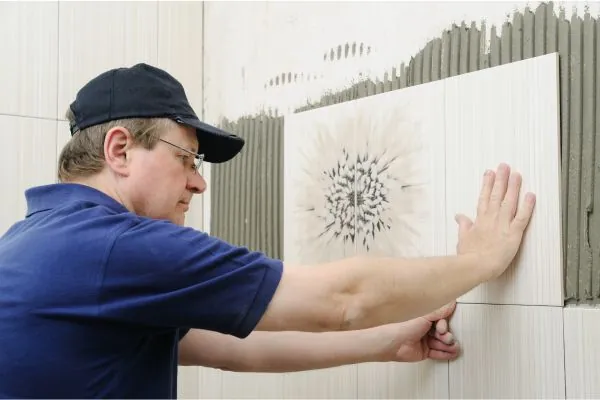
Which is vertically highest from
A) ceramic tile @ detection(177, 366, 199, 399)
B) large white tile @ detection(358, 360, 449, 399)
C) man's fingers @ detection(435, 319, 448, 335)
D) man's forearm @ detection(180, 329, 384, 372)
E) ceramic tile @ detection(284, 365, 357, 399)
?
man's fingers @ detection(435, 319, 448, 335)

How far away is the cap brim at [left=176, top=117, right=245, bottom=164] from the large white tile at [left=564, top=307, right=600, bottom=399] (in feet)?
2.20

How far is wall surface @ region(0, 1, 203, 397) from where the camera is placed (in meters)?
1.67

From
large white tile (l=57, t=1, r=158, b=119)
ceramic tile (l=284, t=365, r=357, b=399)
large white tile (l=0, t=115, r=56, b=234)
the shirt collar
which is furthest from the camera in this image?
large white tile (l=57, t=1, r=158, b=119)

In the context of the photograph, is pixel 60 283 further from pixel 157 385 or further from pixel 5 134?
pixel 5 134

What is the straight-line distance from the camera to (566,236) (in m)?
→ 1.13

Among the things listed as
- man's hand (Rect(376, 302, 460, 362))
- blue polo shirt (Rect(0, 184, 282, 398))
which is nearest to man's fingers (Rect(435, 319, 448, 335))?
man's hand (Rect(376, 302, 460, 362))

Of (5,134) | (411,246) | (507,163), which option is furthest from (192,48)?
(507,163)

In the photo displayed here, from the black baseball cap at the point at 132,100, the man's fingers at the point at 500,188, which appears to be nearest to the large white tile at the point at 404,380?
the man's fingers at the point at 500,188

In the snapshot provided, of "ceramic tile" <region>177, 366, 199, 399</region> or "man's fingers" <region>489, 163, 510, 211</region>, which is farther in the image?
"ceramic tile" <region>177, 366, 199, 399</region>

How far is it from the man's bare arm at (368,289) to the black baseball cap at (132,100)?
0.35m

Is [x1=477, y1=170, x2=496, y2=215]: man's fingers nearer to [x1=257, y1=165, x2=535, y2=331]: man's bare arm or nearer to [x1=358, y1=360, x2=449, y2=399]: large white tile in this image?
[x1=257, y1=165, x2=535, y2=331]: man's bare arm

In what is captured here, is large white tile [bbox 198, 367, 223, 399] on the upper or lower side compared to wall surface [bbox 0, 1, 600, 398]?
lower

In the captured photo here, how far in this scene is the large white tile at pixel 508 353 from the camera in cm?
114

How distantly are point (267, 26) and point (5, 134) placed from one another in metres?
0.75
